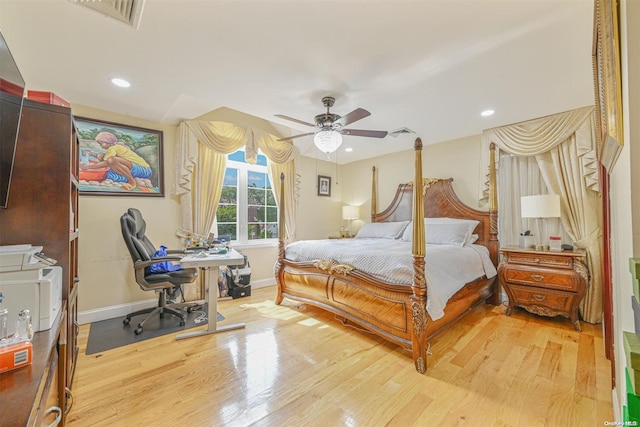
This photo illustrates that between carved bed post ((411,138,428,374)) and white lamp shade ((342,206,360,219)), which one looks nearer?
carved bed post ((411,138,428,374))

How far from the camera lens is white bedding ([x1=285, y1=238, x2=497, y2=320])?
2.12 metres

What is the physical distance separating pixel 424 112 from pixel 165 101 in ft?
9.48

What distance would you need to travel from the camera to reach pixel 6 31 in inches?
68.4

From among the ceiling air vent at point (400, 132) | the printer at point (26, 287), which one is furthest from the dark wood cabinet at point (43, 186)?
the ceiling air vent at point (400, 132)

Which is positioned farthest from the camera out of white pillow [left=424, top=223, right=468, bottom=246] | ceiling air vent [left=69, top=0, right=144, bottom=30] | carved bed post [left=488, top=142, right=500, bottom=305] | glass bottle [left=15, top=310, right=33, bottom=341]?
carved bed post [left=488, top=142, right=500, bottom=305]

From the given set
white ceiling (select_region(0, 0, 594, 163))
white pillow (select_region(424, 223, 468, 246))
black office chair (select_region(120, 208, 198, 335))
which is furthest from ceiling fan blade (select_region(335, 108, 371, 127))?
black office chair (select_region(120, 208, 198, 335))

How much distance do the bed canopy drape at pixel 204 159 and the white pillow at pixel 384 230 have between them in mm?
2042

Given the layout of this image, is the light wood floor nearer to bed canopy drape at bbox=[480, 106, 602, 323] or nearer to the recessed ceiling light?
bed canopy drape at bbox=[480, 106, 602, 323]

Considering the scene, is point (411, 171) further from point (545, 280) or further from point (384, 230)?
point (545, 280)

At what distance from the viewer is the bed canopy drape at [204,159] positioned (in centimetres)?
350

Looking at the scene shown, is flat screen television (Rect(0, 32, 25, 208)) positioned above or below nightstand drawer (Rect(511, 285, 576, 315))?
above

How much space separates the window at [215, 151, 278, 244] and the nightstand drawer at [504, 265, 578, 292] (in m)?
3.44

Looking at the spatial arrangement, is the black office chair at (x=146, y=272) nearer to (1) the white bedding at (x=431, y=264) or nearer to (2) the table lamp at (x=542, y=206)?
(1) the white bedding at (x=431, y=264)

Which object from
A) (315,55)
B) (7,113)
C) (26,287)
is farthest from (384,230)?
(7,113)
